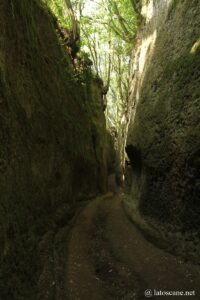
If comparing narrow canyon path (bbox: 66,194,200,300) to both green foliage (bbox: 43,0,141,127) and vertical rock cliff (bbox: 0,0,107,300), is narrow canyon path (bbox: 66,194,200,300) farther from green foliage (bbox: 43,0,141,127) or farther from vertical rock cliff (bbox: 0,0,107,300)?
green foliage (bbox: 43,0,141,127)

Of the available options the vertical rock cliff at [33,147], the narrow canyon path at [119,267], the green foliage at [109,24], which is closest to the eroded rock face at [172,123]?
the narrow canyon path at [119,267]

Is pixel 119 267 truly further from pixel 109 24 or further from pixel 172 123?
pixel 109 24

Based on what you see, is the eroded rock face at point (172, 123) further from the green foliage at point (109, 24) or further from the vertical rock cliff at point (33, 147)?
the green foliage at point (109, 24)

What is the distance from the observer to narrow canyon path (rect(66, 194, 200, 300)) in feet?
18.9

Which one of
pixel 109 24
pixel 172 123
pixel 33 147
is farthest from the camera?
pixel 109 24

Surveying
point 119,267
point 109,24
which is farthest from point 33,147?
point 109,24

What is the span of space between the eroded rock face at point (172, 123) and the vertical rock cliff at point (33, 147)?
2605 millimetres

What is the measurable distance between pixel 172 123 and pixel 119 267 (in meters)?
3.80

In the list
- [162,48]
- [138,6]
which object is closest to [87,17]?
[138,6]

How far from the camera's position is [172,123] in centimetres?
763

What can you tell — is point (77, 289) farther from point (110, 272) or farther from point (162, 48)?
point (162, 48)

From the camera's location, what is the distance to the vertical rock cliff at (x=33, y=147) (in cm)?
544

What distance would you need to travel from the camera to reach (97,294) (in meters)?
5.77

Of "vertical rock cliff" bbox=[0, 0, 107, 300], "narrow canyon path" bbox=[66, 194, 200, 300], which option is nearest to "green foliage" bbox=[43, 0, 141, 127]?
"vertical rock cliff" bbox=[0, 0, 107, 300]
